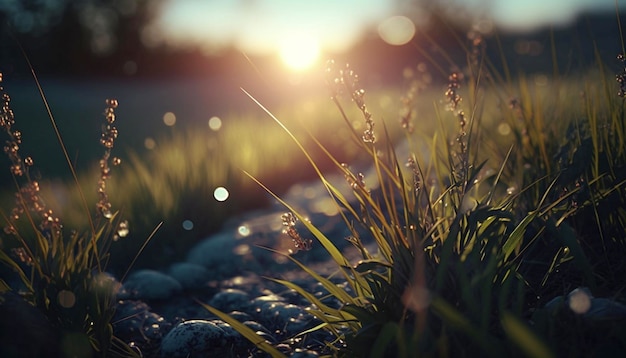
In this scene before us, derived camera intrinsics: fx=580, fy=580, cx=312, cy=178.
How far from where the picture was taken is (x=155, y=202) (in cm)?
317

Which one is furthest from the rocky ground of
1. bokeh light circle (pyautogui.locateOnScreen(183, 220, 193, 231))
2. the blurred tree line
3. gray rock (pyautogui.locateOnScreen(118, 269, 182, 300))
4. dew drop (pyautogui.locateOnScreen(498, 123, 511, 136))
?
the blurred tree line

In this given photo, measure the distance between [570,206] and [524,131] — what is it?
595 millimetres

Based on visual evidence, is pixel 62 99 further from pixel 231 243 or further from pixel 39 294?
pixel 39 294

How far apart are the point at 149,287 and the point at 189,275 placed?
0.25m

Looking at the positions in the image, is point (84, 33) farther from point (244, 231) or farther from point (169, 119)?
point (244, 231)

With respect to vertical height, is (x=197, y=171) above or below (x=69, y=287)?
above

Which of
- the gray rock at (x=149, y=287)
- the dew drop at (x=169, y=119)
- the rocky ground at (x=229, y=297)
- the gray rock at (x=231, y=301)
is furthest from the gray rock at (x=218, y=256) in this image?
the dew drop at (x=169, y=119)

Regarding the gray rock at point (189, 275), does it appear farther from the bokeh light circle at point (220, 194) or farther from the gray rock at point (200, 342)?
the bokeh light circle at point (220, 194)

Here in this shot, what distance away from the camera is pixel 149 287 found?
2.35 metres

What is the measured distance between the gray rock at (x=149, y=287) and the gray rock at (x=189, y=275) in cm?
7

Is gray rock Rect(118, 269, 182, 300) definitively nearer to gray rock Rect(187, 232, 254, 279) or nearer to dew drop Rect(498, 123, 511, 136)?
gray rock Rect(187, 232, 254, 279)

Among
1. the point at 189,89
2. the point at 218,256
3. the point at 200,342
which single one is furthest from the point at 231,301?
the point at 189,89

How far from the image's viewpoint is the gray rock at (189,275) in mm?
2523

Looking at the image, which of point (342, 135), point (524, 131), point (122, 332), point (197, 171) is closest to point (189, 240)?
point (197, 171)
